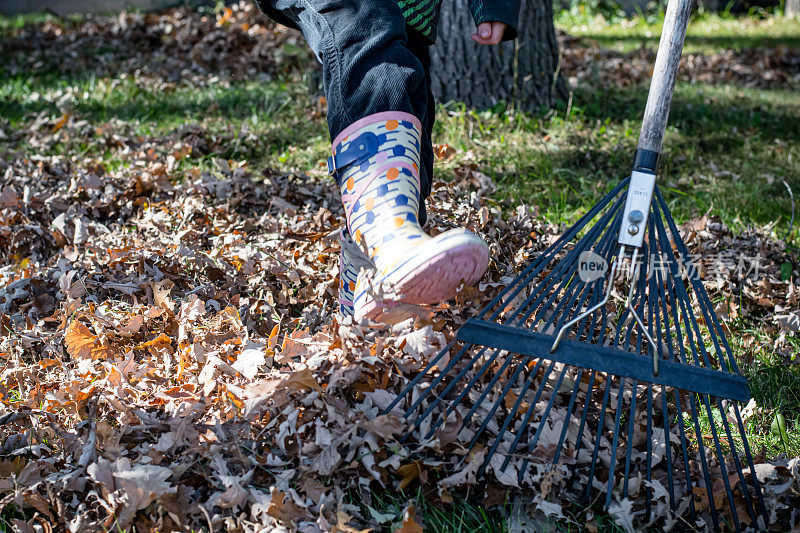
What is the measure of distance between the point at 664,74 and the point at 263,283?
5.06 feet

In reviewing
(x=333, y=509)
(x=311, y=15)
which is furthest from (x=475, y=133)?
(x=333, y=509)

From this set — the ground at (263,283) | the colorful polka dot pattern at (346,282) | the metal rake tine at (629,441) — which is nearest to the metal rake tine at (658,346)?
the metal rake tine at (629,441)

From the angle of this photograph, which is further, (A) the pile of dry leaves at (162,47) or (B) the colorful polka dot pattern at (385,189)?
(A) the pile of dry leaves at (162,47)

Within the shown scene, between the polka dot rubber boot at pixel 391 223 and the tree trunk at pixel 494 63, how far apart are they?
2.50m

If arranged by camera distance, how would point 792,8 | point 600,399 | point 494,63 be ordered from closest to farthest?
point 600,399 < point 494,63 < point 792,8

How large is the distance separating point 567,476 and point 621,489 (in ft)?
0.44

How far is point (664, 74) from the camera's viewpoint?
5.51 ft

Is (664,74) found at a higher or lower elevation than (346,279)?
higher

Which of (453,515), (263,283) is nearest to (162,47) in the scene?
(263,283)

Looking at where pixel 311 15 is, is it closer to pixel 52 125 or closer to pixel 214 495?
pixel 214 495

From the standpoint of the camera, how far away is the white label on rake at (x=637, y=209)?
1577mm

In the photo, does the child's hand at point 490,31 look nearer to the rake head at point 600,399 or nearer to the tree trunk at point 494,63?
the rake head at point 600,399

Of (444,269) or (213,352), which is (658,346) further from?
(213,352)

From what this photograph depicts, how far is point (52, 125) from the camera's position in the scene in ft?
14.3
